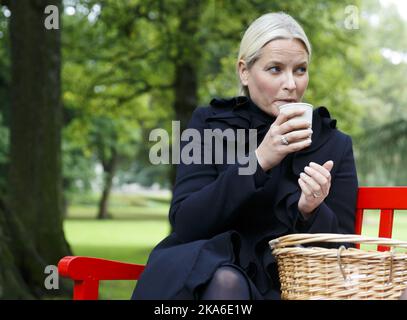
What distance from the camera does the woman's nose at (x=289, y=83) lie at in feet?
9.11

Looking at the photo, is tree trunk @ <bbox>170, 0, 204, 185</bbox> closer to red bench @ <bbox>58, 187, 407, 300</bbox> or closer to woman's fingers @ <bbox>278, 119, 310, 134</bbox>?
red bench @ <bbox>58, 187, 407, 300</bbox>

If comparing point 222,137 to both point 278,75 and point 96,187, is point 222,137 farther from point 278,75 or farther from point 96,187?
point 96,187

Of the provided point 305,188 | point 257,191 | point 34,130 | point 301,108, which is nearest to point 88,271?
point 257,191

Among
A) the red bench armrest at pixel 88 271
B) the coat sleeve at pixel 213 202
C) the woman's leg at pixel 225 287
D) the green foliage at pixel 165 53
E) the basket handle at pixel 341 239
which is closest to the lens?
the basket handle at pixel 341 239

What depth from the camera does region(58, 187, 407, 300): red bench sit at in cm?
271

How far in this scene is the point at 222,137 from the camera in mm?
2861

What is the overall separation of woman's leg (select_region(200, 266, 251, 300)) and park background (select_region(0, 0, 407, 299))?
2.34m

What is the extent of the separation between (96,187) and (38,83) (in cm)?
2430

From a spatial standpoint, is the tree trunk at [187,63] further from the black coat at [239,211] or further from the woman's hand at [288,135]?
the woman's hand at [288,135]

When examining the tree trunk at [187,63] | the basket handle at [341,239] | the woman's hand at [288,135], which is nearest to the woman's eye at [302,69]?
the woman's hand at [288,135]

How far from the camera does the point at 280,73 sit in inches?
111

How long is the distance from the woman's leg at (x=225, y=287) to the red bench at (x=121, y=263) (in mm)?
595

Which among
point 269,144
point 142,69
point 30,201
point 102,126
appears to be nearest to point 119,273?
point 269,144

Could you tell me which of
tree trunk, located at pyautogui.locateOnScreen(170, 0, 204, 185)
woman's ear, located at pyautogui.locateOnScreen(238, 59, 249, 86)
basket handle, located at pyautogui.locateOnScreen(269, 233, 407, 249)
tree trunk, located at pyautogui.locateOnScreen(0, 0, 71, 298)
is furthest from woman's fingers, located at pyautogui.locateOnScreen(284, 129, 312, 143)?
tree trunk, located at pyautogui.locateOnScreen(170, 0, 204, 185)
